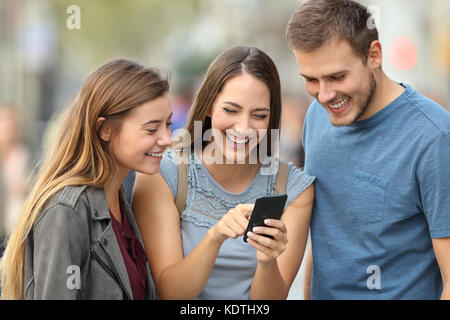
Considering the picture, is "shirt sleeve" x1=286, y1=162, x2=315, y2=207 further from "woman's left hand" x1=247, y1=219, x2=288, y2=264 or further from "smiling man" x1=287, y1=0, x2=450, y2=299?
"woman's left hand" x1=247, y1=219, x2=288, y2=264

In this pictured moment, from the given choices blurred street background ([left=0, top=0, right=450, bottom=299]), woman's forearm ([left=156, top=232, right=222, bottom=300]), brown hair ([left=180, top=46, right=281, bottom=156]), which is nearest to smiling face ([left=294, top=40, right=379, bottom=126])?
brown hair ([left=180, top=46, right=281, bottom=156])

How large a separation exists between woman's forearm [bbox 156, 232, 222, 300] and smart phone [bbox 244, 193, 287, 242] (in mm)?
241

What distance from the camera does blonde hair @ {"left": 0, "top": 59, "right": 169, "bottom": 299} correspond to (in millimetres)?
2266

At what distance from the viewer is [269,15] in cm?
2436

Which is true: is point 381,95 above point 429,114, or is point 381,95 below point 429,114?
above

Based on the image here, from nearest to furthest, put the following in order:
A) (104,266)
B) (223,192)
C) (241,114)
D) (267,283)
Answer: (104,266)
(267,283)
(241,114)
(223,192)

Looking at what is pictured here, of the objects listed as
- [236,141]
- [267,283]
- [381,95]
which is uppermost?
[381,95]

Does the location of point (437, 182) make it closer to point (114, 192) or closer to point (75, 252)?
point (114, 192)

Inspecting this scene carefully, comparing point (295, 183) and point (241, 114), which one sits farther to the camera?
point (295, 183)

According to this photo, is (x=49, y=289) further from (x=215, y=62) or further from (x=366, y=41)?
(x=366, y=41)

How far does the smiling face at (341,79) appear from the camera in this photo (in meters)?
2.73

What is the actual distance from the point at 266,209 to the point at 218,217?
0.50m

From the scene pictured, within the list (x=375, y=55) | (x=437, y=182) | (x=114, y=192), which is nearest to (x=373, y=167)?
(x=437, y=182)

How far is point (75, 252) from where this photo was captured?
84.5 inches
